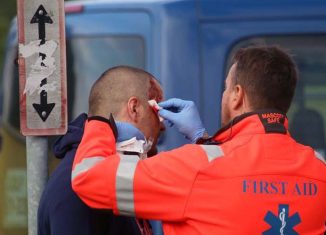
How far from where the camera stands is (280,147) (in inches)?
128

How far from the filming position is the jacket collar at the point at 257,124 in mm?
3260

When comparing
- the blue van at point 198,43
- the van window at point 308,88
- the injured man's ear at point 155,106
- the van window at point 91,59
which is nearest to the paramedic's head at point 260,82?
the injured man's ear at point 155,106

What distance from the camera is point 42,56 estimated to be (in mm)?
3477

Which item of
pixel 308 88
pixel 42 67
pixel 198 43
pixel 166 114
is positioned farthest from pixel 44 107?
pixel 308 88

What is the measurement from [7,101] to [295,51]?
2.09 metres

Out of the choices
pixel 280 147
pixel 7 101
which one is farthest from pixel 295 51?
pixel 280 147

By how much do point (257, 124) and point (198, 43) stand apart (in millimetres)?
2313

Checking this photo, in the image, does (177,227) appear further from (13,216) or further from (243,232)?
(13,216)

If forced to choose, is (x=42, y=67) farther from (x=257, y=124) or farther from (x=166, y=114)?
(x=257, y=124)

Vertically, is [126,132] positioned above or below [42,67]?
below

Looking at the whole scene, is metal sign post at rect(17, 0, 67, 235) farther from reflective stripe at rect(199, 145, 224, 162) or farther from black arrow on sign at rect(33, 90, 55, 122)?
reflective stripe at rect(199, 145, 224, 162)

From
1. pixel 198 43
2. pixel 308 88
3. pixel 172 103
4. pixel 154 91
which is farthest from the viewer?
pixel 308 88

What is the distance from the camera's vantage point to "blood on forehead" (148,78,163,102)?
3666 millimetres

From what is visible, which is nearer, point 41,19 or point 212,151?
point 212,151
